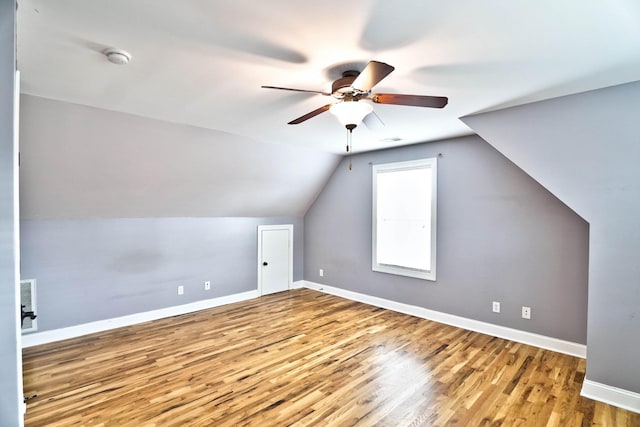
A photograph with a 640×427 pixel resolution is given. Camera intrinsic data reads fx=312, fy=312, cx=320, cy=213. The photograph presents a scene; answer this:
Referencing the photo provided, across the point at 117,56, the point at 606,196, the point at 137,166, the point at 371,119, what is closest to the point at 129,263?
the point at 137,166

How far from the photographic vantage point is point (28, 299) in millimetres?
3461

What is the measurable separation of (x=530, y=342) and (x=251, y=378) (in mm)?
3089

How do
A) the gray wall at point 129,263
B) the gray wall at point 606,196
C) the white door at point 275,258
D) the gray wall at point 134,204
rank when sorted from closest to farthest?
the gray wall at point 606,196 < the gray wall at point 134,204 < the gray wall at point 129,263 < the white door at point 275,258

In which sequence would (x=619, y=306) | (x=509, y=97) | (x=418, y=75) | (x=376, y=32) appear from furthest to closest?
1. (x=509, y=97)
2. (x=619, y=306)
3. (x=418, y=75)
4. (x=376, y=32)

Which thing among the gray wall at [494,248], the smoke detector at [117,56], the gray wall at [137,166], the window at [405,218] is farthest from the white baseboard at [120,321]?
the smoke detector at [117,56]

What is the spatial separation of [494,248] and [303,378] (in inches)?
107

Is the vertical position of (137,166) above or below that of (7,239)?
above

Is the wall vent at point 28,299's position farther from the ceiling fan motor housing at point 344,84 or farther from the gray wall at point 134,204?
the ceiling fan motor housing at point 344,84

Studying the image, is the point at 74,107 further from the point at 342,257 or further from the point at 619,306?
the point at 619,306

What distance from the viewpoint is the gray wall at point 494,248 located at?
3.32 metres

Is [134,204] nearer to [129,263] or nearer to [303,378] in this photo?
[129,263]

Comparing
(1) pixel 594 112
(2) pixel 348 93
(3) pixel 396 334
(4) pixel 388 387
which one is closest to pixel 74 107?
(2) pixel 348 93

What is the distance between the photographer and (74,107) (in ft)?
9.40

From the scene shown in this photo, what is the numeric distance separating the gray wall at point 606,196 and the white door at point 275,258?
13.9 feet
